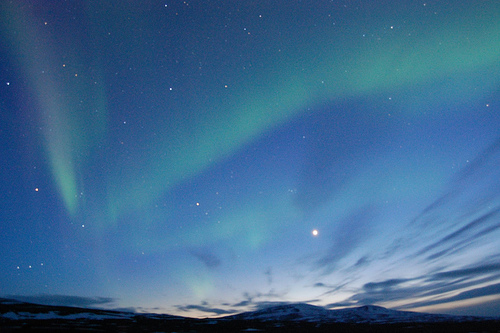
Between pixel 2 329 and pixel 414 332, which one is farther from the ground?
pixel 2 329

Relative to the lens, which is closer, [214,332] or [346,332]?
[214,332]

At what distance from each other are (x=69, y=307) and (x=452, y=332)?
67.7 m

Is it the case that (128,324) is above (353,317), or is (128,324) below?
above

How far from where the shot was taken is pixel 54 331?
22.2 meters

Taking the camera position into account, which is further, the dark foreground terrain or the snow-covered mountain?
the snow-covered mountain

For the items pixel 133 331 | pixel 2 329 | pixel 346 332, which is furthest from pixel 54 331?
pixel 346 332

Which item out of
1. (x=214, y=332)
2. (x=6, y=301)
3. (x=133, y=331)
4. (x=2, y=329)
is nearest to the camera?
(x=2, y=329)

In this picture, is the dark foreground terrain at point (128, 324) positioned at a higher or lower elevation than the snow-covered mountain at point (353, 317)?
higher

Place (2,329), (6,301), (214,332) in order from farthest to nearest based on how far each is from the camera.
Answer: (6,301) < (214,332) < (2,329)

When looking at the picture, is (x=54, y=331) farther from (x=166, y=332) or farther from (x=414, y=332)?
(x=414, y=332)

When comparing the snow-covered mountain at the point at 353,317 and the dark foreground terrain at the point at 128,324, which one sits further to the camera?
the snow-covered mountain at the point at 353,317

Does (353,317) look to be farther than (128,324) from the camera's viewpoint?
Yes

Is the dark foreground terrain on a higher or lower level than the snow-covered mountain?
higher

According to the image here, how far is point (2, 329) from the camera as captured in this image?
71.6ft
